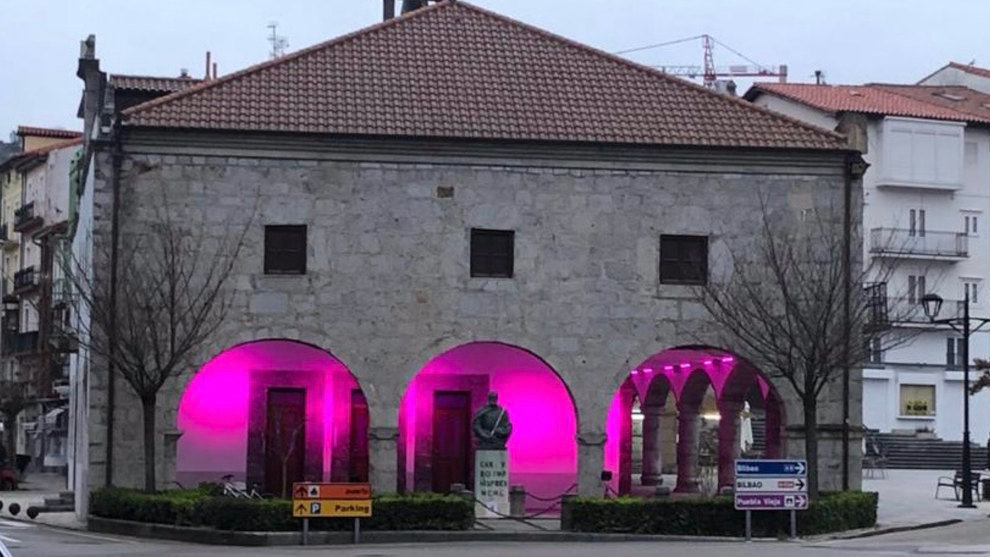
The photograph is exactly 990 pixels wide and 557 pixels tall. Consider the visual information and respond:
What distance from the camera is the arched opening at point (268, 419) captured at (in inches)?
1470

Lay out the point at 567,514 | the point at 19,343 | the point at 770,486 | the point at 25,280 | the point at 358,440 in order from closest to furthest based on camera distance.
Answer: the point at 770,486
the point at 567,514
the point at 358,440
the point at 25,280
the point at 19,343

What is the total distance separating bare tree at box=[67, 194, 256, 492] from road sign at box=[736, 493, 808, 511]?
10.8 metres

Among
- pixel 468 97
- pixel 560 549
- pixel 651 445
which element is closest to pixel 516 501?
pixel 560 549

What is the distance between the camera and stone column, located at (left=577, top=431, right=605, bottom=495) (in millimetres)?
35312

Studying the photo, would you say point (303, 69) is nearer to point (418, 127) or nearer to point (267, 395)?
point (418, 127)

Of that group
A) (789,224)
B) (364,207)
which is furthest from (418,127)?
(789,224)

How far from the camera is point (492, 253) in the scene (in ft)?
118

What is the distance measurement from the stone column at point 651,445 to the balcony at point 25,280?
46329mm

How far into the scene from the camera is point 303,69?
122 ft

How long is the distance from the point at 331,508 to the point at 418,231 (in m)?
7.66

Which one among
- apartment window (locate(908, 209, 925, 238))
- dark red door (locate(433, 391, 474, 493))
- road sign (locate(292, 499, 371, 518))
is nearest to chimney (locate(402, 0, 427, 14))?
dark red door (locate(433, 391, 474, 493))

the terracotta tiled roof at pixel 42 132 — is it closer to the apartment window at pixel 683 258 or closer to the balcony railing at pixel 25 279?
the balcony railing at pixel 25 279

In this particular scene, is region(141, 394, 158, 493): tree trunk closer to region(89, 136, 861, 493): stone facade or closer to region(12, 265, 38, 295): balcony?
region(89, 136, 861, 493): stone facade

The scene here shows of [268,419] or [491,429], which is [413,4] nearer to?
[268,419]
